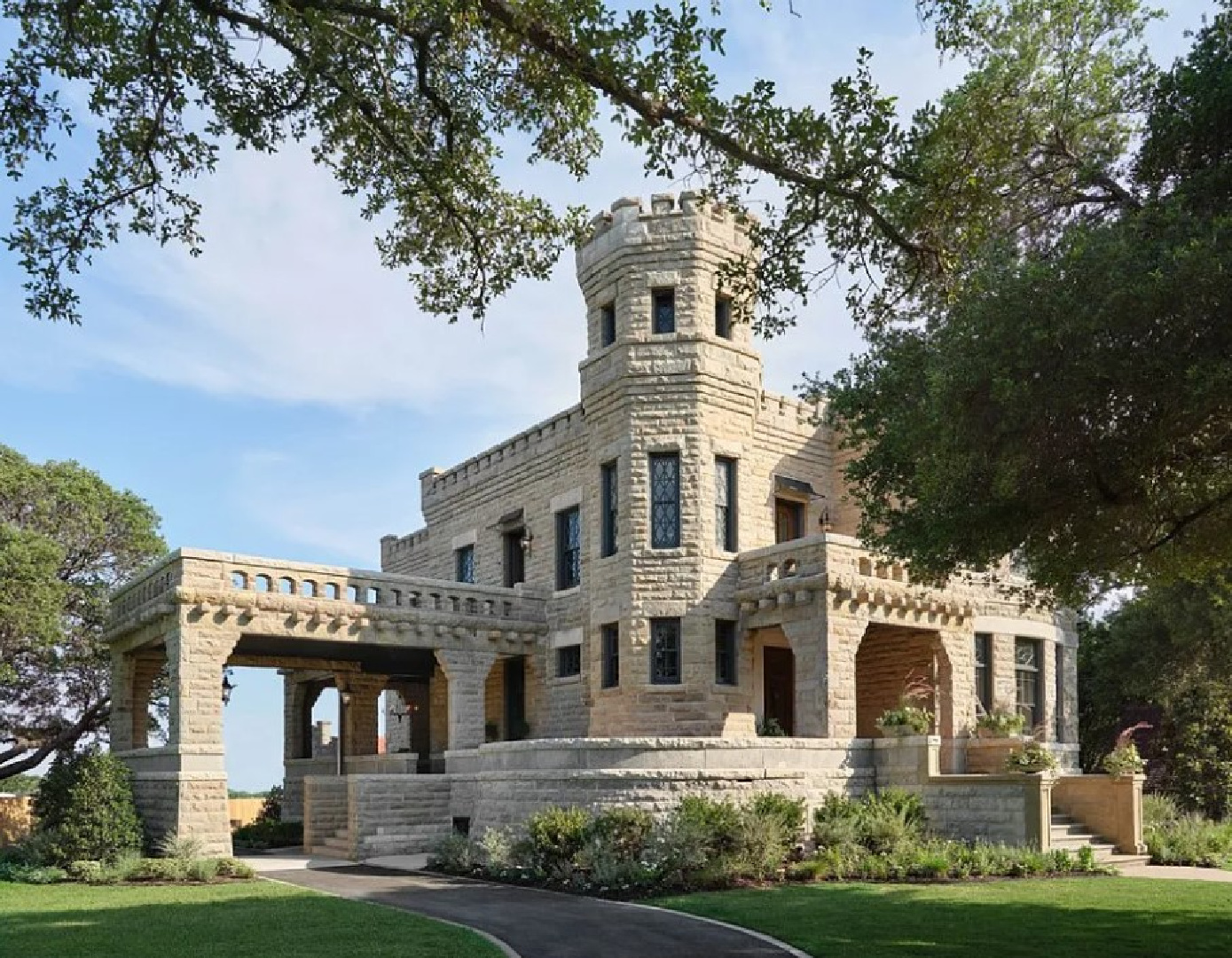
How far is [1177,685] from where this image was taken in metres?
31.9

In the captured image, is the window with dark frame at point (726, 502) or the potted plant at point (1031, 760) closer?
the potted plant at point (1031, 760)

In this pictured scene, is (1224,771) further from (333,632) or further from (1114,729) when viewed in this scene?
(333,632)

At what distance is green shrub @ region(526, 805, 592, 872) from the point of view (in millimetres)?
19891

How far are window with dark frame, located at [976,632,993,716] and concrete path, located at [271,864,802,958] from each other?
1258 cm

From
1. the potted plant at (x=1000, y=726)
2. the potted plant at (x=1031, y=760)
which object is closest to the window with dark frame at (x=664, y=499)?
the potted plant at (x=1000, y=726)

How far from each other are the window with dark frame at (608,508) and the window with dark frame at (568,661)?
9.11 feet

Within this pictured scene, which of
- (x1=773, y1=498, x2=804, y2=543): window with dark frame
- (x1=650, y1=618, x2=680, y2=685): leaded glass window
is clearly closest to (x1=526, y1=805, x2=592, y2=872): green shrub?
(x1=650, y1=618, x2=680, y2=685): leaded glass window

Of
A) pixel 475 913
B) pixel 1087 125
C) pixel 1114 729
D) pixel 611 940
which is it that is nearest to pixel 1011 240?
pixel 1087 125

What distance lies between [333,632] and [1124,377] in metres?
18.2

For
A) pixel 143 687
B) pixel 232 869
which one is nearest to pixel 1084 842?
pixel 232 869

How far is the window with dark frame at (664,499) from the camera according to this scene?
25953 millimetres

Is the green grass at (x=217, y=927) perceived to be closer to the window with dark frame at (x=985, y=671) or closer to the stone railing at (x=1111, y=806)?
the stone railing at (x=1111, y=806)

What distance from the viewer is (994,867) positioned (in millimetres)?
19281

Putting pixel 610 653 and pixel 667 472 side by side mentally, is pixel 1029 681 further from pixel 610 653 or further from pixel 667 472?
pixel 667 472
